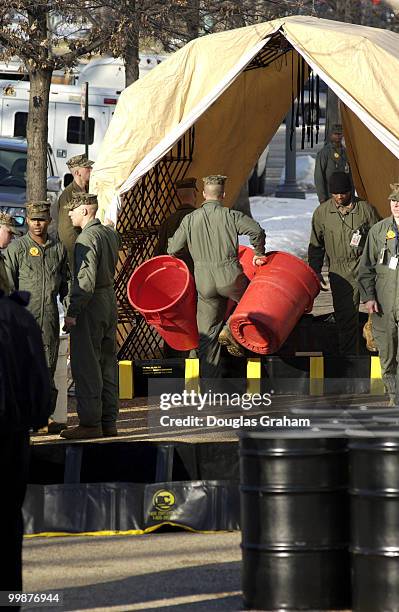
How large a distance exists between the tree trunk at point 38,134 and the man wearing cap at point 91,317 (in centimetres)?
804

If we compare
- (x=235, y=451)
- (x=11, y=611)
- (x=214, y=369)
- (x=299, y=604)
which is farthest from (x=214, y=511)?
(x=214, y=369)

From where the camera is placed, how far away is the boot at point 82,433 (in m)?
11.4

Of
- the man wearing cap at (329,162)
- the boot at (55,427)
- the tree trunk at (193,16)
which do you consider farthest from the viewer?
the man wearing cap at (329,162)

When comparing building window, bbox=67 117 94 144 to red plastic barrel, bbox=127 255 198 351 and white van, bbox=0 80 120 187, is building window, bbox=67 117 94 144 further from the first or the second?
red plastic barrel, bbox=127 255 198 351

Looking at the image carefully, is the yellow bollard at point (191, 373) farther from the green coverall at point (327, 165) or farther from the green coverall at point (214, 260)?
the green coverall at point (327, 165)

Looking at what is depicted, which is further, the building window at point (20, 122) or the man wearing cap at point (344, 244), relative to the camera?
the building window at point (20, 122)

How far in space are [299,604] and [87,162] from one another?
776 centimetres

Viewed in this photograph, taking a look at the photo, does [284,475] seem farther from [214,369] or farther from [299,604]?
[214,369]

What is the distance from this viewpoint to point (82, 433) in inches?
448

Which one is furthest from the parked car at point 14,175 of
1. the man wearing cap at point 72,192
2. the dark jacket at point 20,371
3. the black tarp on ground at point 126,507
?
the dark jacket at point 20,371

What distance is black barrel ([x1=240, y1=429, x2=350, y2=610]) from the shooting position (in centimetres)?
654

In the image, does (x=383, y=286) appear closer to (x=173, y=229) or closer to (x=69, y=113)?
(x=173, y=229)

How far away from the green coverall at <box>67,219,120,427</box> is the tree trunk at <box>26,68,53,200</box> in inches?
320

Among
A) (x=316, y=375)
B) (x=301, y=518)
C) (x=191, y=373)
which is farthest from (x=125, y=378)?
(x=301, y=518)
